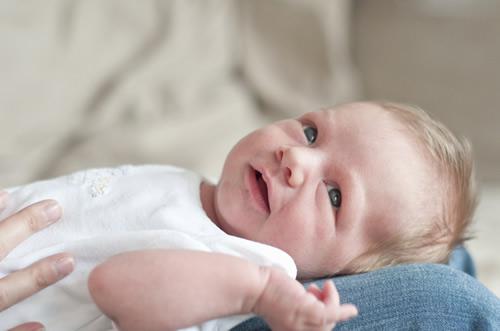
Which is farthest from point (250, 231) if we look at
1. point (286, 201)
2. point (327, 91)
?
point (327, 91)

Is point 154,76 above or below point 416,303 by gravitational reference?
above

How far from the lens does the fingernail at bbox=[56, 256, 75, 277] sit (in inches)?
34.9

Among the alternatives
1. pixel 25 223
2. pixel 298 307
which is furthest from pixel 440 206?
pixel 25 223

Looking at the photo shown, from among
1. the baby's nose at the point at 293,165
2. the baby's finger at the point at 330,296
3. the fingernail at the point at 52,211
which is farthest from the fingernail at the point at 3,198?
the baby's finger at the point at 330,296

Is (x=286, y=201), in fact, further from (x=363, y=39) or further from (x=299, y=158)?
(x=363, y=39)

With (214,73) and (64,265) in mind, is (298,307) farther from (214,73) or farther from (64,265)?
(214,73)

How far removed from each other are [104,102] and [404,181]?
1167 millimetres

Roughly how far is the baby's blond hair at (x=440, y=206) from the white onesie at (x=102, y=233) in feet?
0.62

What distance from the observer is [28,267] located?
0.91 metres

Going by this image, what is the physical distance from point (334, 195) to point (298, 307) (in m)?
0.29

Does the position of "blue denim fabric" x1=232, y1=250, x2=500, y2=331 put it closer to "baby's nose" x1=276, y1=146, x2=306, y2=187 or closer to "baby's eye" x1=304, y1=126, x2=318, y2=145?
"baby's nose" x1=276, y1=146, x2=306, y2=187

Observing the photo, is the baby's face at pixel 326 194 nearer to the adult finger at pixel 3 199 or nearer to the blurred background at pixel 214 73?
the adult finger at pixel 3 199

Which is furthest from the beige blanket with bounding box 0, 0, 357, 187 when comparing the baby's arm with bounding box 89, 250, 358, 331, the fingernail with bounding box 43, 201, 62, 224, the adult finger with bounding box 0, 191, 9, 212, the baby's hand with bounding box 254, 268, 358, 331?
the baby's hand with bounding box 254, 268, 358, 331

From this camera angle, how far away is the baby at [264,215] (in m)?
0.82
